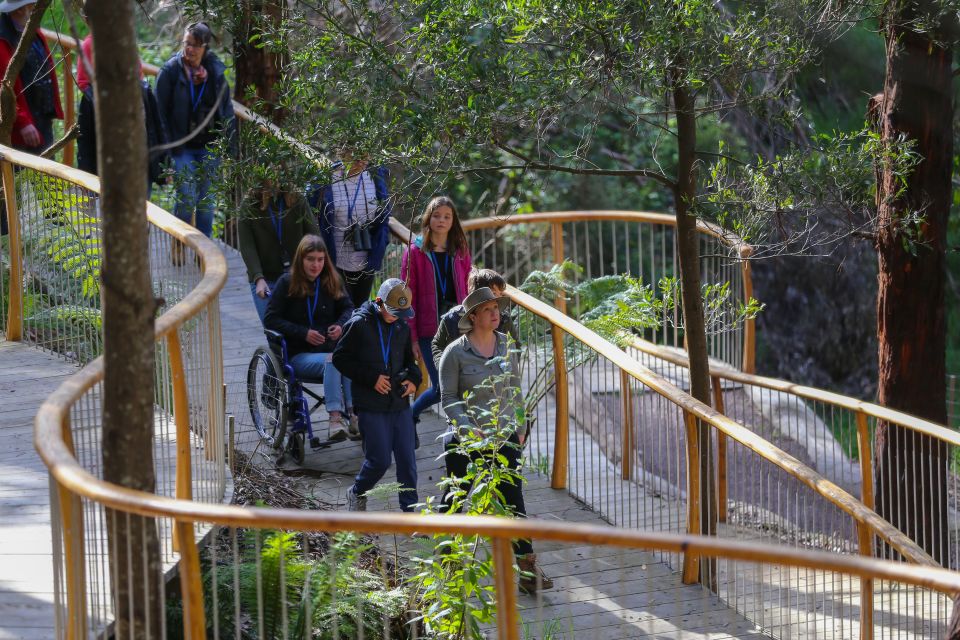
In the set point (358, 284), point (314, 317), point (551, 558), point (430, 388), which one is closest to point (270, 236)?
point (358, 284)

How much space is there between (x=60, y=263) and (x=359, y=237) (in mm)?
2192

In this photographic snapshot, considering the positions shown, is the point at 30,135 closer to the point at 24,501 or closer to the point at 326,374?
the point at 326,374

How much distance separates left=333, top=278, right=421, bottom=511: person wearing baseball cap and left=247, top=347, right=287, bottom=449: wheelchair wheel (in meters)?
0.78

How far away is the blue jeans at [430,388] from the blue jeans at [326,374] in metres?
0.45

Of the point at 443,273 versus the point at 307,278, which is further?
the point at 443,273

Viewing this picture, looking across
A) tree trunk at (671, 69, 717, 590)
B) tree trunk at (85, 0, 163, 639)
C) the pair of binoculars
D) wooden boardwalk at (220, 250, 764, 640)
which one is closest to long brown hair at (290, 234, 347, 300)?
the pair of binoculars

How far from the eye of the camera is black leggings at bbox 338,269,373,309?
9016 millimetres

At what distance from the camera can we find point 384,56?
23.3ft

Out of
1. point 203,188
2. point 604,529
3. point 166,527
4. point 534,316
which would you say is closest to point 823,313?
point 534,316

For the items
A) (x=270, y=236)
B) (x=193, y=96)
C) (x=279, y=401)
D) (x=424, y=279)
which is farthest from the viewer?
(x=193, y=96)

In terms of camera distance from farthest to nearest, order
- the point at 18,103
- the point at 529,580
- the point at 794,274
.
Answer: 1. the point at 794,274
2. the point at 18,103
3. the point at 529,580

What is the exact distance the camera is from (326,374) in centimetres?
802

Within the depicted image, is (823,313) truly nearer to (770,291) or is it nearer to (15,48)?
(770,291)

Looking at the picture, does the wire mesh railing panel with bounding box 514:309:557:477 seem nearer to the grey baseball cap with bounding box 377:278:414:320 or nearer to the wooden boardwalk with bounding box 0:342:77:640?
the grey baseball cap with bounding box 377:278:414:320
